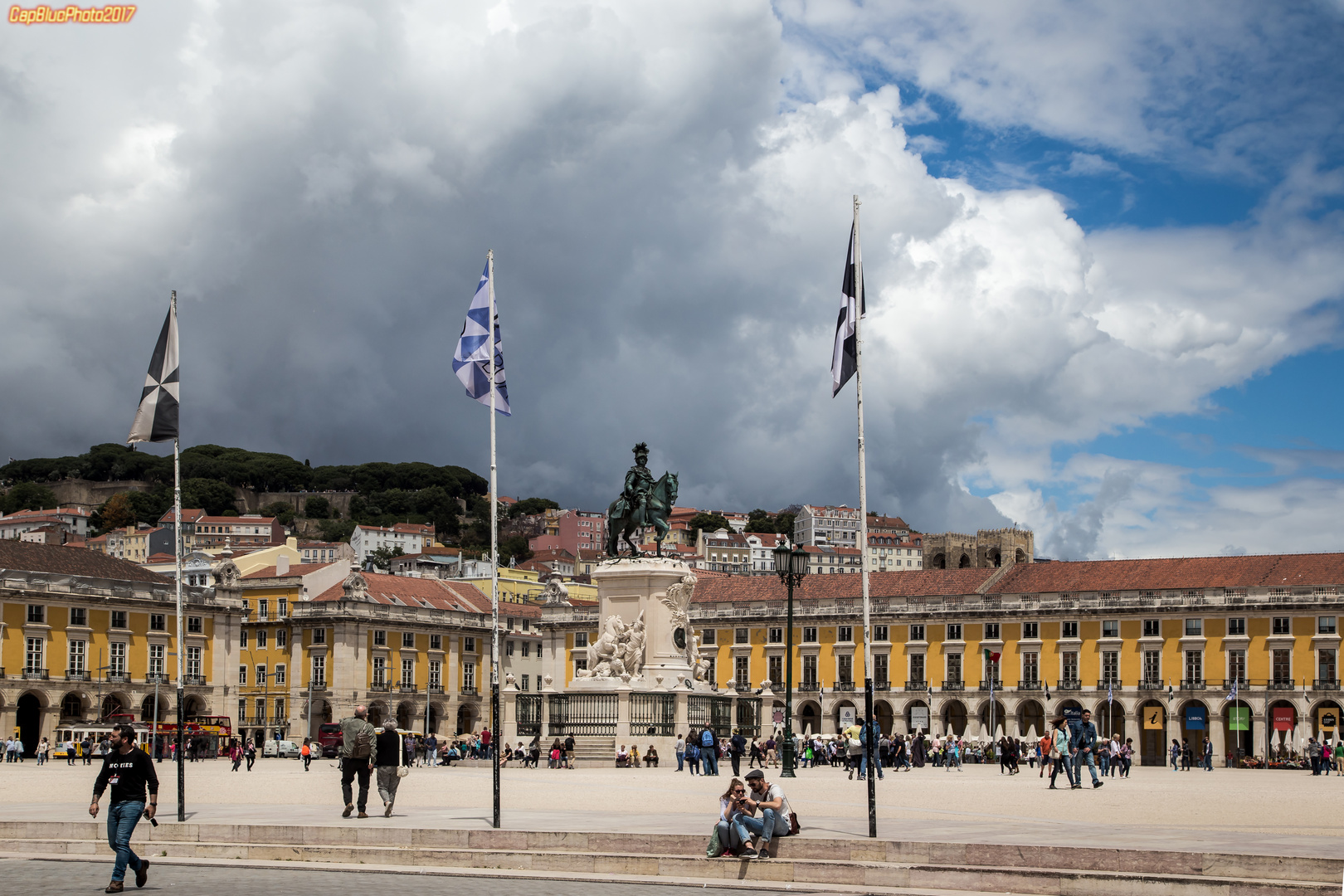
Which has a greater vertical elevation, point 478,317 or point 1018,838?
point 478,317

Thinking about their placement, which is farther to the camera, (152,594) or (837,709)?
(837,709)

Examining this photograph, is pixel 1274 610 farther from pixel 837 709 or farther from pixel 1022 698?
pixel 837 709

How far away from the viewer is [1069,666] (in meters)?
85.0

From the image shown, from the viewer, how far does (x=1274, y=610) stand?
79.6 m

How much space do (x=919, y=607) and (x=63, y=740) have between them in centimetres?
4309

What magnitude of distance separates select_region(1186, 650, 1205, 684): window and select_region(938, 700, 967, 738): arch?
37.8 feet

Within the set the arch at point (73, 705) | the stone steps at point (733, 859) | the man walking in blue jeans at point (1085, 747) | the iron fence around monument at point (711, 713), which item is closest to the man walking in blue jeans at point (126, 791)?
the stone steps at point (733, 859)

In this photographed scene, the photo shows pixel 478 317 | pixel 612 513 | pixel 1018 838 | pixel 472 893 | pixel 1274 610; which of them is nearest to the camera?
pixel 472 893

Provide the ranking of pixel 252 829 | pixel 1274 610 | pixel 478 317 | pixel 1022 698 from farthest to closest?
1. pixel 1022 698
2. pixel 1274 610
3. pixel 478 317
4. pixel 252 829

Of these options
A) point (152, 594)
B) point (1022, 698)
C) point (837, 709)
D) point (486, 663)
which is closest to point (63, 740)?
point (152, 594)

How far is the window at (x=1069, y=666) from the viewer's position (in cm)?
8481

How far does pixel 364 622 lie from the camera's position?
9106 cm

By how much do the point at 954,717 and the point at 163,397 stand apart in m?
67.6

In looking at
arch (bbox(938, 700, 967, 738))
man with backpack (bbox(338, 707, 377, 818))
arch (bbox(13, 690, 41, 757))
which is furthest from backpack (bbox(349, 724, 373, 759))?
arch (bbox(938, 700, 967, 738))
